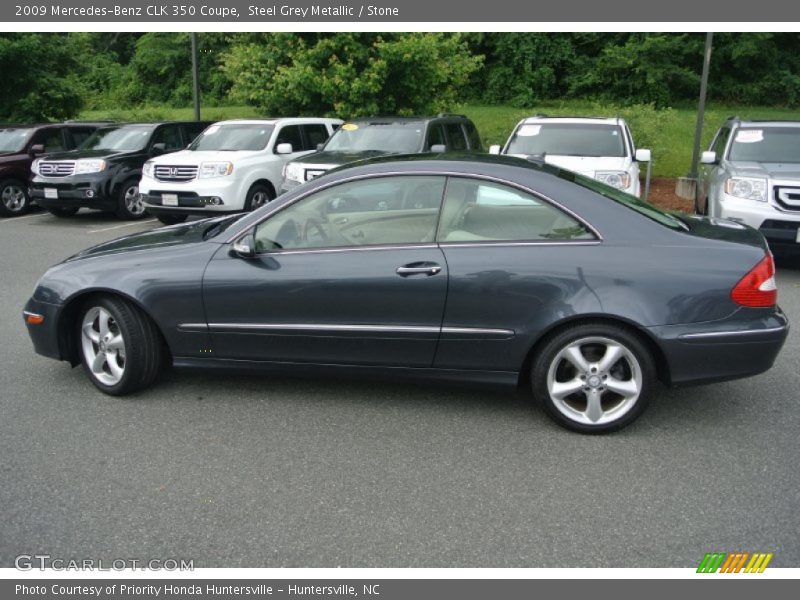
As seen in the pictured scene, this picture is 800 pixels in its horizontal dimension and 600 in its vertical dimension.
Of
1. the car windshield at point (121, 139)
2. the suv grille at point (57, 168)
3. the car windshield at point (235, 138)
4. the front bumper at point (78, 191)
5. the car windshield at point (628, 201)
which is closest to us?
the car windshield at point (628, 201)

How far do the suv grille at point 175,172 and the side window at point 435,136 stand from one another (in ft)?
11.7

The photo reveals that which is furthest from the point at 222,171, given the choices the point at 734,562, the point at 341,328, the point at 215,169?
the point at 734,562

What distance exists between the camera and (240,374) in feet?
15.6

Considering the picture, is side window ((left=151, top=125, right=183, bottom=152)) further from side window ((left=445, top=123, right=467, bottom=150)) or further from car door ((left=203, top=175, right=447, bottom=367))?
car door ((left=203, top=175, right=447, bottom=367))

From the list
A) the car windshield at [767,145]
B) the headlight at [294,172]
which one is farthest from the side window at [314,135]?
the car windshield at [767,145]

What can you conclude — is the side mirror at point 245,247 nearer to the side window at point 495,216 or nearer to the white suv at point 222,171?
the side window at point 495,216

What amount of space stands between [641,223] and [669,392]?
1.30 m

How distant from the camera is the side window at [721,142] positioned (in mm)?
9953

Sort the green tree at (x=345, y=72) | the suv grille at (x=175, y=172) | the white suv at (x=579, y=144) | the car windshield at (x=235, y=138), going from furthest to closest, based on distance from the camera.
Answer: the green tree at (x=345, y=72)
the car windshield at (x=235, y=138)
the suv grille at (x=175, y=172)
the white suv at (x=579, y=144)

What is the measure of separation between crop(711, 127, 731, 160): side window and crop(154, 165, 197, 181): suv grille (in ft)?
24.4

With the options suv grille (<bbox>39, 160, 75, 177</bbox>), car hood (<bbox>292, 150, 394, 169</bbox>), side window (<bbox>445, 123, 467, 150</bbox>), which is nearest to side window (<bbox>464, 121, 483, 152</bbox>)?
side window (<bbox>445, 123, 467, 150</bbox>)

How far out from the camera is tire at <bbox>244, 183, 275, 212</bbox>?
1177 centimetres

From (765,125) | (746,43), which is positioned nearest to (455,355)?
(765,125)

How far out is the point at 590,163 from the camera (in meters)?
9.94
